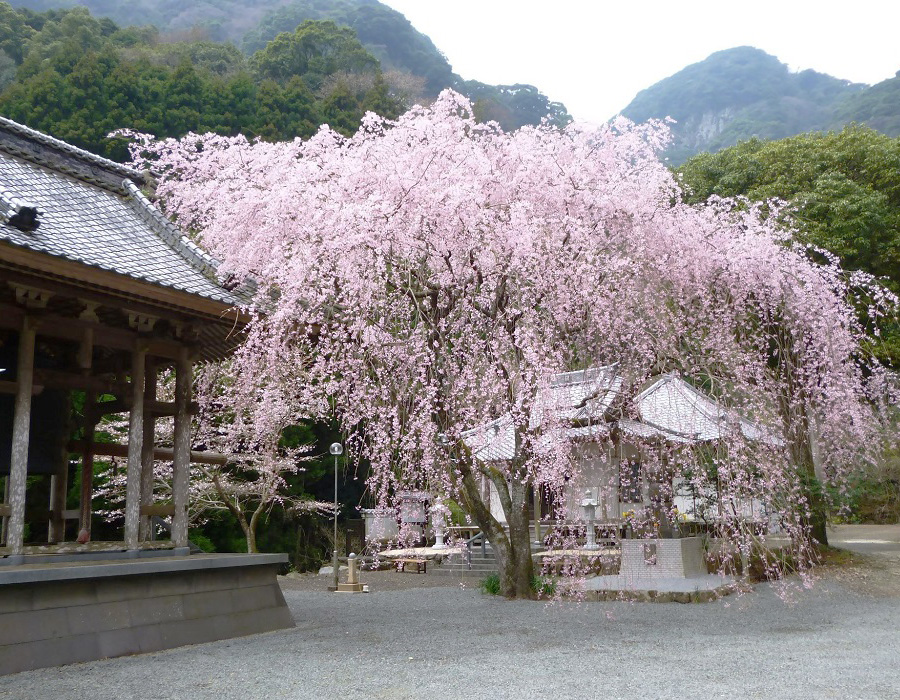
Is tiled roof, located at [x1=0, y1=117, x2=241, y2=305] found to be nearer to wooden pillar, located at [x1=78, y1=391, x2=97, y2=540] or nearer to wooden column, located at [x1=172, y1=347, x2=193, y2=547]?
wooden column, located at [x1=172, y1=347, x2=193, y2=547]

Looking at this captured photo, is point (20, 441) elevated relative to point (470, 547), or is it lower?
elevated

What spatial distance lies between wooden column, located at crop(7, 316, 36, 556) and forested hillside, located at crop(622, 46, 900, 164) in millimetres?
53439

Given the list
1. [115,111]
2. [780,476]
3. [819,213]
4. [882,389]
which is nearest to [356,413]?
[780,476]

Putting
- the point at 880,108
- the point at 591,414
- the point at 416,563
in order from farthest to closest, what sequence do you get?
1. the point at 880,108
2. the point at 416,563
3. the point at 591,414

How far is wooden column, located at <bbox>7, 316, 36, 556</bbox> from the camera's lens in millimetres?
6078

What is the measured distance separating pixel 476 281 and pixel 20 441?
4655 millimetres

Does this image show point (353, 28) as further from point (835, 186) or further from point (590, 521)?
point (590, 521)

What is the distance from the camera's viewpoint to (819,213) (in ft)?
51.0

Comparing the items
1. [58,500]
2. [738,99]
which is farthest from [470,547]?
[738,99]

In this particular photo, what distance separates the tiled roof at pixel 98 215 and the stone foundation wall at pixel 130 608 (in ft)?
8.28

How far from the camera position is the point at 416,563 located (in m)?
17.4

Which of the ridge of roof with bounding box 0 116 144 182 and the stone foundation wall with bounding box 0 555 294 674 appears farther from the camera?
the ridge of roof with bounding box 0 116 144 182

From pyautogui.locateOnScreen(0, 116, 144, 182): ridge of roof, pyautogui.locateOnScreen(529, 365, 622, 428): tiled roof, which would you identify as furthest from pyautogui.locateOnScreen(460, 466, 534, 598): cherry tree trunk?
pyautogui.locateOnScreen(0, 116, 144, 182): ridge of roof

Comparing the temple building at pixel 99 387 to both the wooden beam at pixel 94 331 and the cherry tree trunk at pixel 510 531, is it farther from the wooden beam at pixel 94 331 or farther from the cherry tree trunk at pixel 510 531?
the cherry tree trunk at pixel 510 531
